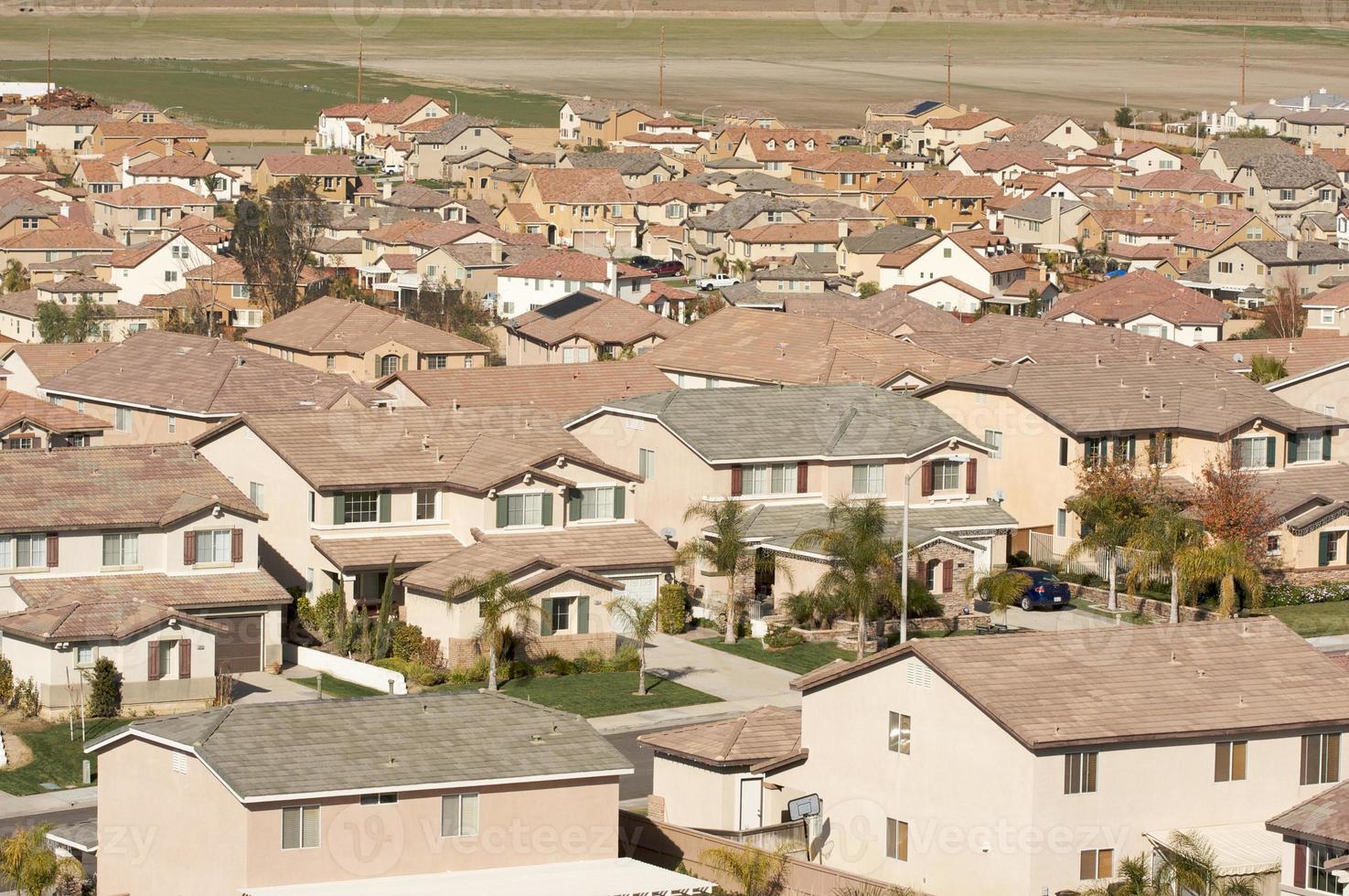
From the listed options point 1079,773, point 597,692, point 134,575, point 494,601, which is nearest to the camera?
point 1079,773

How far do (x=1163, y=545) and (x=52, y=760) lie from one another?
27342 mm

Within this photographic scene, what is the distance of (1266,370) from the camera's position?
83250 millimetres

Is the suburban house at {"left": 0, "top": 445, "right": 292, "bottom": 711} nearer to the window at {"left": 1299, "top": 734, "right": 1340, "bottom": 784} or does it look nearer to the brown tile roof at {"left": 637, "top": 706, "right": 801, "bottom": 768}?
the brown tile roof at {"left": 637, "top": 706, "right": 801, "bottom": 768}

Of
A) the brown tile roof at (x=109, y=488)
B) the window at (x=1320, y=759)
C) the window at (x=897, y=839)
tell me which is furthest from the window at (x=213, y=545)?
the window at (x=1320, y=759)

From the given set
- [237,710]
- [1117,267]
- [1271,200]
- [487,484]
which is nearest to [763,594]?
[487,484]

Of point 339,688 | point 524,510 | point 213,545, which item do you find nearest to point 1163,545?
point 524,510

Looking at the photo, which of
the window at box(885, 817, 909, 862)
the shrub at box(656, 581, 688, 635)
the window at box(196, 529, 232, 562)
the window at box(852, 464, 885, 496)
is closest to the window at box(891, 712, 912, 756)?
the window at box(885, 817, 909, 862)

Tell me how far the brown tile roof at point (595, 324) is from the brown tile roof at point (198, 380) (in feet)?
58.8

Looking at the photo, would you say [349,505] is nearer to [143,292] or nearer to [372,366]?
[372,366]

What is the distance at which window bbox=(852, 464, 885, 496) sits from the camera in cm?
Answer: 6869

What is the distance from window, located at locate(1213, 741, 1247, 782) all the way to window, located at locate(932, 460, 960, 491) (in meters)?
26.6

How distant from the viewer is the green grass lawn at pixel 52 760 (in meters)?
50.0

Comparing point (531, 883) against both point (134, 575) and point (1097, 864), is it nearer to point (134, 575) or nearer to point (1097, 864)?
point (1097, 864)

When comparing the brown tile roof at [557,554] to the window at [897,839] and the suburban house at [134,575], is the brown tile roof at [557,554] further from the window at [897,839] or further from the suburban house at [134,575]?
the window at [897,839]
